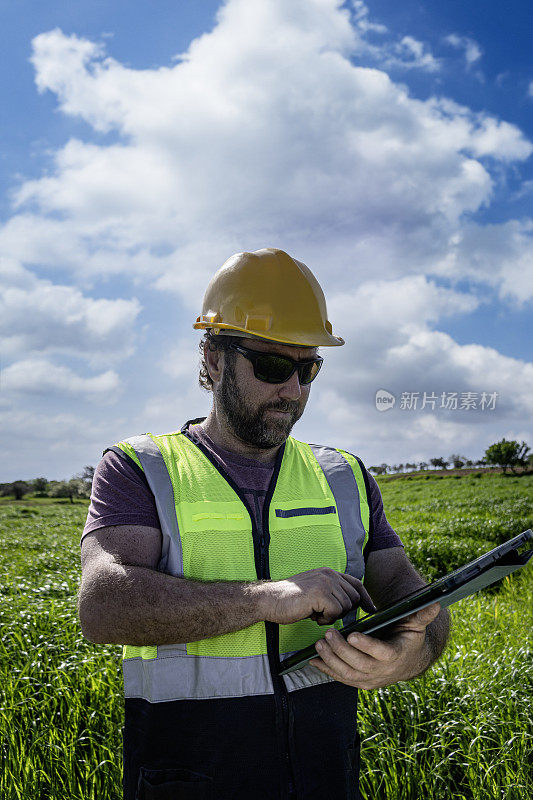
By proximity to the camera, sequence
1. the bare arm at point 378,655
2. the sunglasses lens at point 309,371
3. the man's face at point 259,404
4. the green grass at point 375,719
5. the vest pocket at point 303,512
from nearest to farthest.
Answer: the bare arm at point 378,655
the vest pocket at point 303,512
the man's face at point 259,404
the sunglasses lens at point 309,371
the green grass at point 375,719

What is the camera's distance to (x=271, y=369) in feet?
7.41

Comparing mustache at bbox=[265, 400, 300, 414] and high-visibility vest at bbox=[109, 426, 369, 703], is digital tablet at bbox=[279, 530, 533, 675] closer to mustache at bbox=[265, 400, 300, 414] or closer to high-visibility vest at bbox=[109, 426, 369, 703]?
high-visibility vest at bbox=[109, 426, 369, 703]

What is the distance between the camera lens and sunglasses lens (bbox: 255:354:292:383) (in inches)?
88.7

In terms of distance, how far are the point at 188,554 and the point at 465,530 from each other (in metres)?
12.4

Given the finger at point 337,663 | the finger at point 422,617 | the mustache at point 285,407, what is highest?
the mustache at point 285,407

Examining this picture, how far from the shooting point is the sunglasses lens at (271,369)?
7.39ft

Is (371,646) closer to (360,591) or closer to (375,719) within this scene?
(360,591)

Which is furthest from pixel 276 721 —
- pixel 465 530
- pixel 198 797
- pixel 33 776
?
pixel 465 530

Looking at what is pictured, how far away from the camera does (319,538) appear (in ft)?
7.09

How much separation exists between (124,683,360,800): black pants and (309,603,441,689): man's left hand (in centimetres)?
37

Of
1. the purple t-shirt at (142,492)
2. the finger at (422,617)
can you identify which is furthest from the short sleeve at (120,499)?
the finger at (422,617)

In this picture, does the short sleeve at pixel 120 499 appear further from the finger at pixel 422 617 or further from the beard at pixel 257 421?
the finger at pixel 422 617

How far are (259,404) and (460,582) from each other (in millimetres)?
981

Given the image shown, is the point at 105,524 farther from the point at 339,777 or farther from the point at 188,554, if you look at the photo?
the point at 339,777
